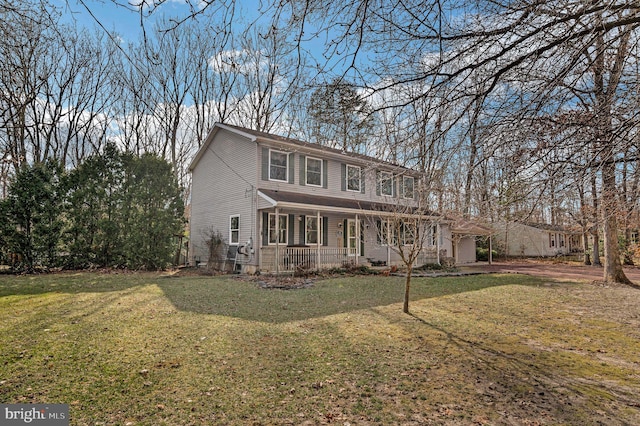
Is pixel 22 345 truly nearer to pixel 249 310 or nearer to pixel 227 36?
pixel 249 310

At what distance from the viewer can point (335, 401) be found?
348 centimetres

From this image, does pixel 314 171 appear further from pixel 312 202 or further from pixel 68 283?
pixel 68 283

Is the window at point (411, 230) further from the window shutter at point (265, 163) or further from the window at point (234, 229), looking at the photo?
the window at point (234, 229)

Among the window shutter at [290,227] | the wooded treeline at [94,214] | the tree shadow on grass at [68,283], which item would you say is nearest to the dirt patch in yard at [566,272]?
the window shutter at [290,227]

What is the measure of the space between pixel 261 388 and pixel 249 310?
12.7 feet

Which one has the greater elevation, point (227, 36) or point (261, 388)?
point (227, 36)

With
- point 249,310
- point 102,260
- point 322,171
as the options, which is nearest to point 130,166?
point 102,260

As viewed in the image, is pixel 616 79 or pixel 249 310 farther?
pixel 249 310

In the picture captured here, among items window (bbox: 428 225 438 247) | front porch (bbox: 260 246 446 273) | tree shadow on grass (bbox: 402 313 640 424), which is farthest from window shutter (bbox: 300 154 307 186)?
tree shadow on grass (bbox: 402 313 640 424)

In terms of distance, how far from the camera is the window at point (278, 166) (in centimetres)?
1604

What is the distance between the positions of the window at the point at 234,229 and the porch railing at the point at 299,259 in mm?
1815

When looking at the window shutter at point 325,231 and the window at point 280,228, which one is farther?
the window shutter at point 325,231

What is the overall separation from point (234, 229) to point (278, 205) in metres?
3.78

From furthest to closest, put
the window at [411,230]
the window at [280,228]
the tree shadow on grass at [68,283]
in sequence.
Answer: the window at [280,228], the tree shadow on grass at [68,283], the window at [411,230]
